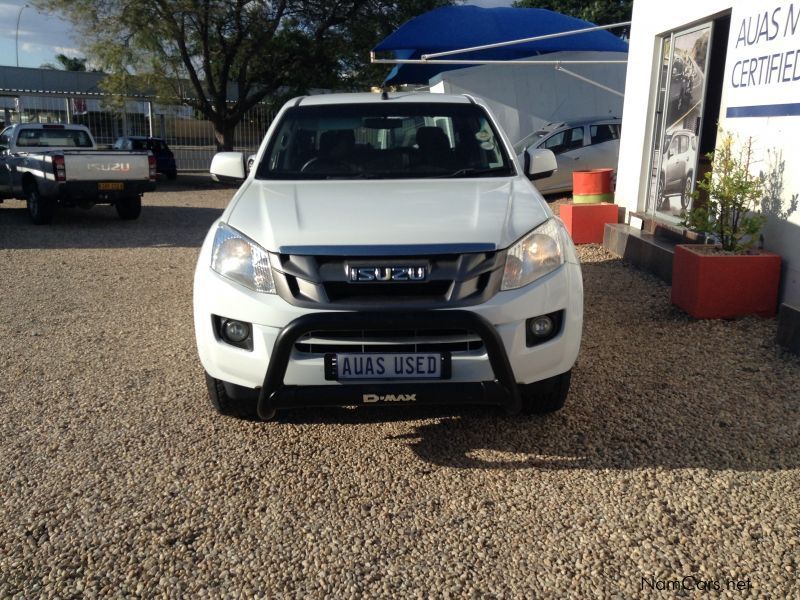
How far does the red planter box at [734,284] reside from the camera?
582 centimetres

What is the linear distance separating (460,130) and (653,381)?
195 centimetres

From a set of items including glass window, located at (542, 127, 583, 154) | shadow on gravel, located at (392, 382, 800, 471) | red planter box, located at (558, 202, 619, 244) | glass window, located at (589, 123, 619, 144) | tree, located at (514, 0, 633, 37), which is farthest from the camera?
tree, located at (514, 0, 633, 37)

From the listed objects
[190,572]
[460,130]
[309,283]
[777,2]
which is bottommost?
[190,572]

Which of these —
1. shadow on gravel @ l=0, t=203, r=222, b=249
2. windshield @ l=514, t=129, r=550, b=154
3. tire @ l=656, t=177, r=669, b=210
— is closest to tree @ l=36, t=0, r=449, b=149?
shadow on gravel @ l=0, t=203, r=222, b=249

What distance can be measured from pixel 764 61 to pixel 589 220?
11.7 feet

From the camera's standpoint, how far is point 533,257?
11.3 ft

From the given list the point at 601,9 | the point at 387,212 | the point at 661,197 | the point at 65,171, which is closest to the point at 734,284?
the point at 661,197

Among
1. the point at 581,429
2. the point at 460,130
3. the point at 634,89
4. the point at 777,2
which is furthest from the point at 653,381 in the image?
the point at 634,89

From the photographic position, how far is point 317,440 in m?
3.87

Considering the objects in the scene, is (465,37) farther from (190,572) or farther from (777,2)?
(190,572)

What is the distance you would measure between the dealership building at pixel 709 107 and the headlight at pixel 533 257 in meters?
2.42

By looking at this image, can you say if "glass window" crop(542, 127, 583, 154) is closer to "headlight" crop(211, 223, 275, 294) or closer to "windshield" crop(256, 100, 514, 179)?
"windshield" crop(256, 100, 514, 179)

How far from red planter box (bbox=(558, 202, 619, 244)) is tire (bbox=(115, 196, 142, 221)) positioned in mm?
8172

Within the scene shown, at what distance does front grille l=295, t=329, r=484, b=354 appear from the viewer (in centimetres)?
327
